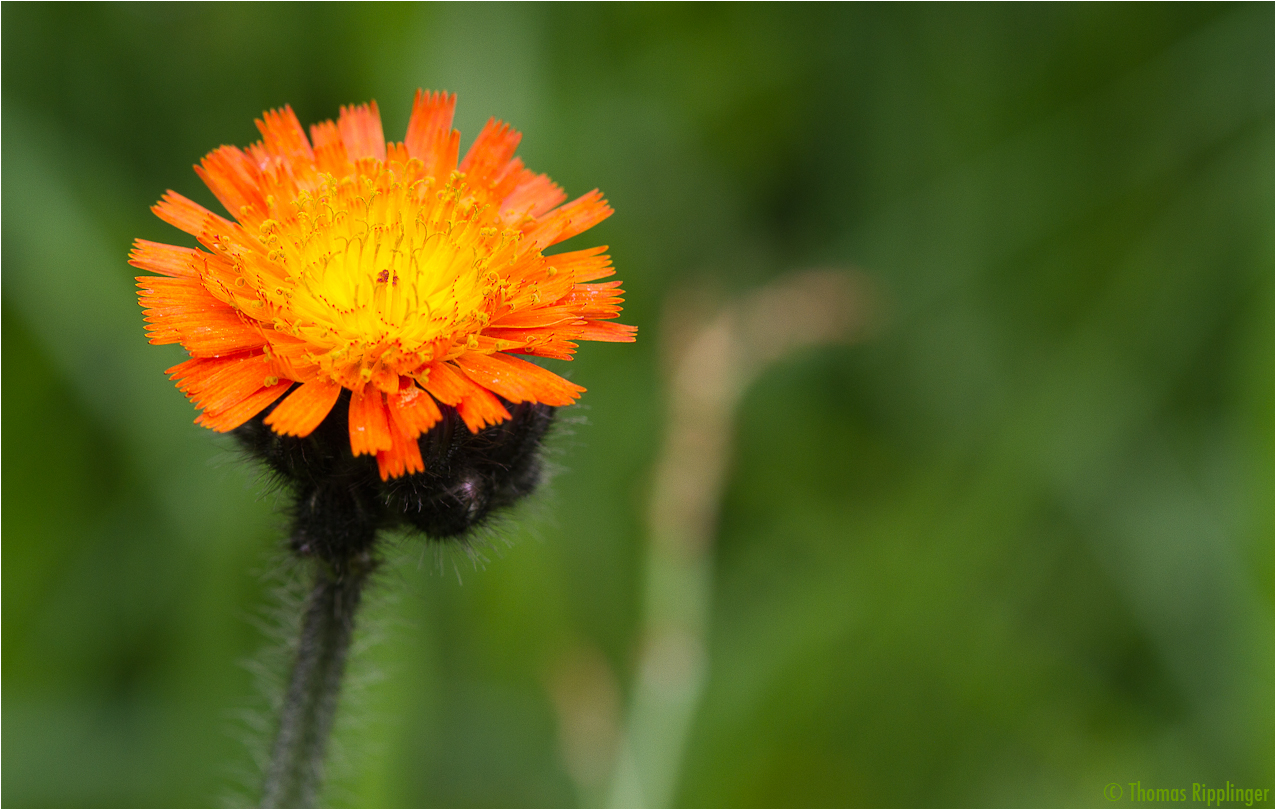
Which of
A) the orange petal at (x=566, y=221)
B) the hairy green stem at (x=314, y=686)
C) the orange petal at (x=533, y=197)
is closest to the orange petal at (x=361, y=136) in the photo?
the orange petal at (x=533, y=197)

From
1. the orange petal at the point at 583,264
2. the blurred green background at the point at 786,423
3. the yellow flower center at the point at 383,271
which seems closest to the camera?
the yellow flower center at the point at 383,271

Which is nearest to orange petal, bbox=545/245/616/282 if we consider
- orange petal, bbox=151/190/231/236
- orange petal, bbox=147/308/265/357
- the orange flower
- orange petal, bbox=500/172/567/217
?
the orange flower

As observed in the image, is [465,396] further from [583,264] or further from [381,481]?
[583,264]

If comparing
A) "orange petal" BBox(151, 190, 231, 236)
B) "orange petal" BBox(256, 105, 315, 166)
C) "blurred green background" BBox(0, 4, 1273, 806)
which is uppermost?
"orange petal" BBox(256, 105, 315, 166)

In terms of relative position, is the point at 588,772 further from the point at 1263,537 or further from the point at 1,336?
the point at 1,336

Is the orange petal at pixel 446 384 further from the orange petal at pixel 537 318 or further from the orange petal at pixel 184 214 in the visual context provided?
the orange petal at pixel 184 214

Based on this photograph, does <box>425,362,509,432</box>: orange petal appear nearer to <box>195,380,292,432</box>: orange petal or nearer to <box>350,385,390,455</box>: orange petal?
<box>350,385,390,455</box>: orange petal
